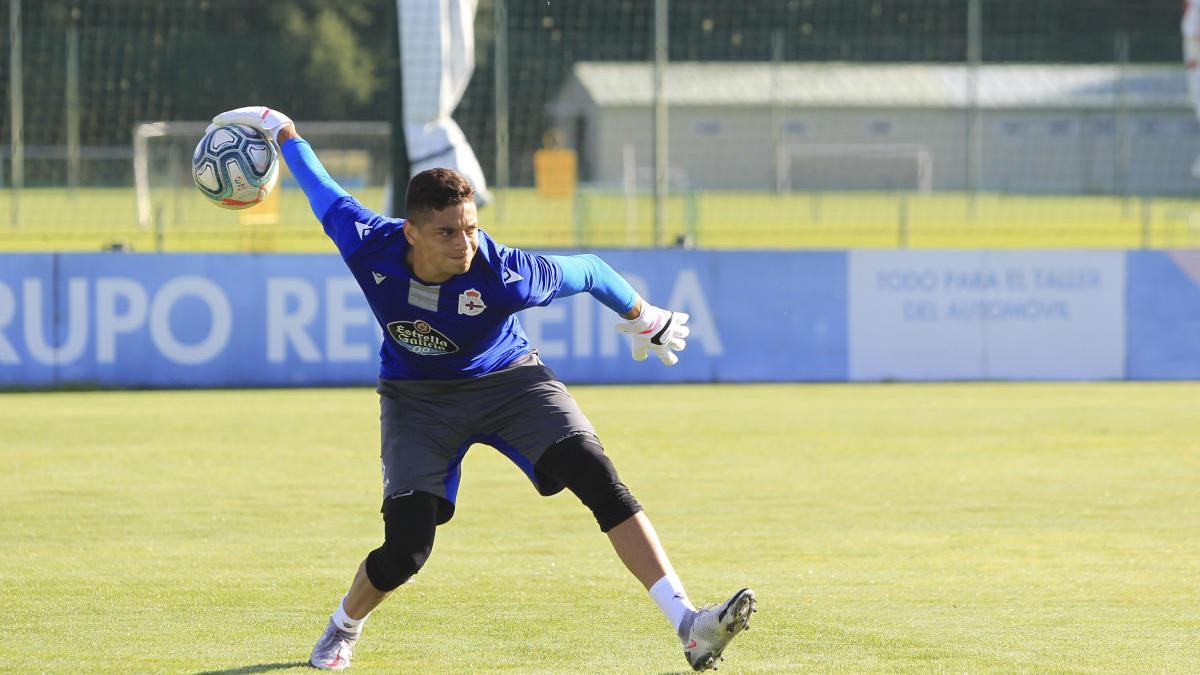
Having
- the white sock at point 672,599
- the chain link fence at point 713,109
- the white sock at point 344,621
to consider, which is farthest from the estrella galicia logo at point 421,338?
the chain link fence at point 713,109

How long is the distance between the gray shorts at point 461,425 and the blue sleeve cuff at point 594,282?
389mm

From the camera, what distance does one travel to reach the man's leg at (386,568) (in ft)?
18.7

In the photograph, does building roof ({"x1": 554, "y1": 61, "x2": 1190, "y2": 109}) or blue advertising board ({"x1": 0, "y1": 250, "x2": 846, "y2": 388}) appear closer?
blue advertising board ({"x1": 0, "y1": 250, "x2": 846, "y2": 388})

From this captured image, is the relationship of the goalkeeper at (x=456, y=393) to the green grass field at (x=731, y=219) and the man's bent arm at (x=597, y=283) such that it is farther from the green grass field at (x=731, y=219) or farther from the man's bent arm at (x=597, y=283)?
the green grass field at (x=731, y=219)

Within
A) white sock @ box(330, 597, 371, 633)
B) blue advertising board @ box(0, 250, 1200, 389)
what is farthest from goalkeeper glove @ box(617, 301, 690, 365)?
blue advertising board @ box(0, 250, 1200, 389)

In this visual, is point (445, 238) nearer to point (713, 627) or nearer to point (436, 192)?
point (436, 192)

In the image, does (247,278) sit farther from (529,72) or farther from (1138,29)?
(1138,29)

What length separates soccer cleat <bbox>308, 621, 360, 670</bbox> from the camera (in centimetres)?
575

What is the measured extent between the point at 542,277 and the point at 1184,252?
11.6 metres

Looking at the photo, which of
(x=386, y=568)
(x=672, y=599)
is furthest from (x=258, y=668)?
(x=672, y=599)

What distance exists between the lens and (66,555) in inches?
308

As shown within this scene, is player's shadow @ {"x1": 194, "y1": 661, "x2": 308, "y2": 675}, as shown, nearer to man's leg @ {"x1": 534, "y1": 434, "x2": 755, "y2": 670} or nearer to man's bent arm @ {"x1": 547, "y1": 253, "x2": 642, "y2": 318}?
man's leg @ {"x1": 534, "y1": 434, "x2": 755, "y2": 670}

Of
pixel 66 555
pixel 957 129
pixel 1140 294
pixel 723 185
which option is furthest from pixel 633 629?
pixel 957 129

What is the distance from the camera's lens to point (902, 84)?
28062 millimetres
